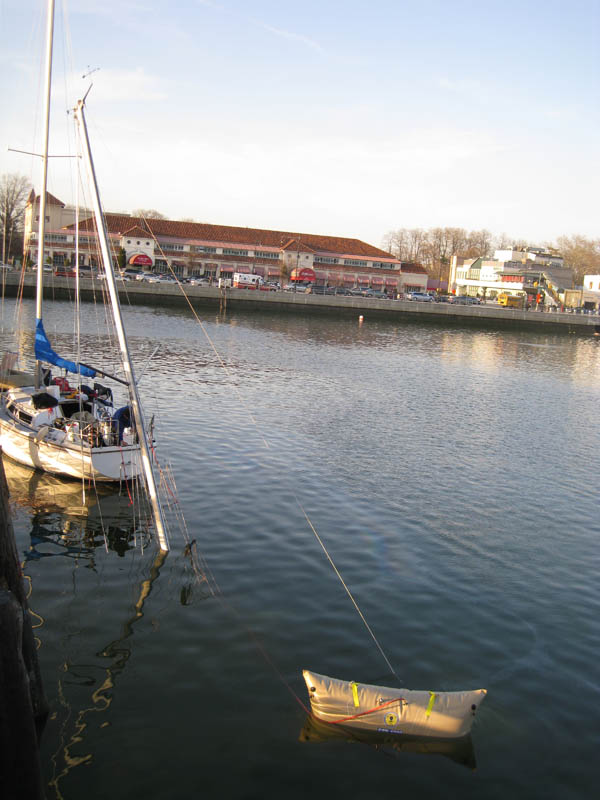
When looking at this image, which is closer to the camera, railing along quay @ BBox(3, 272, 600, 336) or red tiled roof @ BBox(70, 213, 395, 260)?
railing along quay @ BBox(3, 272, 600, 336)

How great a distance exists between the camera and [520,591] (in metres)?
14.7

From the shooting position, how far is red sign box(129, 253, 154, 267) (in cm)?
10381

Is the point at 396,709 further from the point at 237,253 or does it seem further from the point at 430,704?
the point at 237,253

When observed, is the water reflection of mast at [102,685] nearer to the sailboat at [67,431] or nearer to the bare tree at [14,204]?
A: the sailboat at [67,431]

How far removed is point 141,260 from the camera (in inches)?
4099

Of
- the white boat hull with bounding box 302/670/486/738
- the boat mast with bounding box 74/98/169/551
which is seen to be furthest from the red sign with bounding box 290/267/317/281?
the white boat hull with bounding box 302/670/486/738

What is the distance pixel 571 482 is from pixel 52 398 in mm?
17148

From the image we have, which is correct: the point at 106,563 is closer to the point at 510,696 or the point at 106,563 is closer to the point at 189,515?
the point at 189,515

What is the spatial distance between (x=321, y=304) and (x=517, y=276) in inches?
2321

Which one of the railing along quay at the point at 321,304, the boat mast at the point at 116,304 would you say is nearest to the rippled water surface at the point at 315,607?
the boat mast at the point at 116,304

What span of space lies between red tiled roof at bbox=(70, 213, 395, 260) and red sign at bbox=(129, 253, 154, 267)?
6.70 metres

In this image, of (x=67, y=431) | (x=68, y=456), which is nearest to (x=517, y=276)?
(x=67, y=431)

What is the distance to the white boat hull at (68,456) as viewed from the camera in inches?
708

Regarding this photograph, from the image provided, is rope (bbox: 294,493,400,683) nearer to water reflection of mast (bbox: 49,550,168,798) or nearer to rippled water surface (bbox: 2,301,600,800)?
rippled water surface (bbox: 2,301,600,800)
